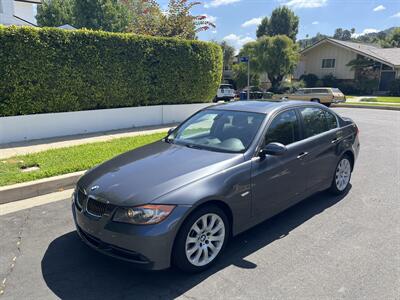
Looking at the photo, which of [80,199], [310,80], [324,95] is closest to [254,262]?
[80,199]

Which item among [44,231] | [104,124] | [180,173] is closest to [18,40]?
[104,124]

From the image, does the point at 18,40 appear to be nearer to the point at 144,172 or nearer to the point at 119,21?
the point at 144,172

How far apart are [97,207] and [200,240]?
3.26ft

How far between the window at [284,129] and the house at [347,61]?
32741mm

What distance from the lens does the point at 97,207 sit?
308 cm

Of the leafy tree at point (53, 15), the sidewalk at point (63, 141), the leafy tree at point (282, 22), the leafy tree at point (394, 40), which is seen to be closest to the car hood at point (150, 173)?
the sidewalk at point (63, 141)

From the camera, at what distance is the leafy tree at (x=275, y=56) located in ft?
108

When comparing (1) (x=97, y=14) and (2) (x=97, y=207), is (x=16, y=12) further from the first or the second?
(2) (x=97, y=207)

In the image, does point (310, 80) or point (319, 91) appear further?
point (310, 80)

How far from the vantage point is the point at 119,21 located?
38219 mm

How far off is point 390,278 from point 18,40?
29.0 feet

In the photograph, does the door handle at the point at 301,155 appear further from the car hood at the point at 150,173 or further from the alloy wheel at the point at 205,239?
the alloy wheel at the point at 205,239

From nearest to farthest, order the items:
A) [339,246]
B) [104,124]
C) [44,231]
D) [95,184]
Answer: [95,184] → [339,246] → [44,231] → [104,124]

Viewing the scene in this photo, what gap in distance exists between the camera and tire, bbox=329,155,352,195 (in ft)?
16.3
